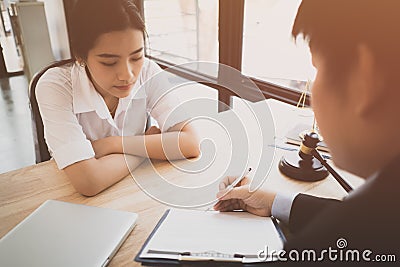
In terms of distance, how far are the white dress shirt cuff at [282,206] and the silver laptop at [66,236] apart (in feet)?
0.76

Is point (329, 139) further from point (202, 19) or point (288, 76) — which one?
point (202, 19)

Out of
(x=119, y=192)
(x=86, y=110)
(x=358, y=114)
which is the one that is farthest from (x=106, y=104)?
(x=358, y=114)

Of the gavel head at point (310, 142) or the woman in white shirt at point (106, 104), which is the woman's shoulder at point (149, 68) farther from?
the gavel head at point (310, 142)

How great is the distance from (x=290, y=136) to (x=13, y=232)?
1.78 ft

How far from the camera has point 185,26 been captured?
2.03 feet

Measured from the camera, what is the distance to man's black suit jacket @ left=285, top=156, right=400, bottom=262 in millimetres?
301

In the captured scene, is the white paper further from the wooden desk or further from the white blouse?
the white blouse

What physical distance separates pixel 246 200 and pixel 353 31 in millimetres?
359

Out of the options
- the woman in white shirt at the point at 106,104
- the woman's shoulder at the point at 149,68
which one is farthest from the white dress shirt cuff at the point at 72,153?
the woman's shoulder at the point at 149,68

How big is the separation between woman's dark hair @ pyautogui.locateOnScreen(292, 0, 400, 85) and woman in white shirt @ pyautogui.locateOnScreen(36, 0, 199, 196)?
0.39m

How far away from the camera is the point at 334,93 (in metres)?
0.32

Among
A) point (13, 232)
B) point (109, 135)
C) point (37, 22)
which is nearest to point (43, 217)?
point (13, 232)

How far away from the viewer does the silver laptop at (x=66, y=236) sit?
489 mm

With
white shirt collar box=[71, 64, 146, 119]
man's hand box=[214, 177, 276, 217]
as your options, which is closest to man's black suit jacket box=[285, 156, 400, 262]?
man's hand box=[214, 177, 276, 217]
